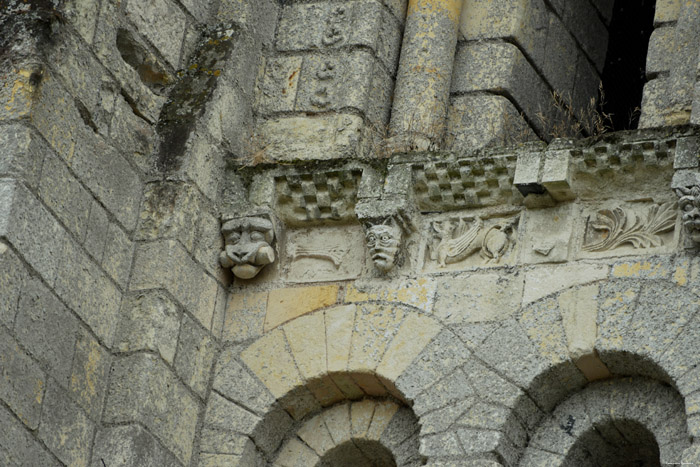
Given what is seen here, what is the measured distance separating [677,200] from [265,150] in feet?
7.78

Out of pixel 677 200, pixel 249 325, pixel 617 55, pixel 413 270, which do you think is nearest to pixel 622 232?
pixel 677 200

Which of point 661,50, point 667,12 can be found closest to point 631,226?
point 661,50

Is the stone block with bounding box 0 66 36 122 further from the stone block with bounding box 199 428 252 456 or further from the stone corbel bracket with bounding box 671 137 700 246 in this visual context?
the stone corbel bracket with bounding box 671 137 700 246

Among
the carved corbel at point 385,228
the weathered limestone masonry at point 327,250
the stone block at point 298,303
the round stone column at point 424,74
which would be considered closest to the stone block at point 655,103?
the weathered limestone masonry at point 327,250

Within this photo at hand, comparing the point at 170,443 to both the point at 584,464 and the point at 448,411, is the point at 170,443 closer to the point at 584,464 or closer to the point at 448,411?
the point at 448,411

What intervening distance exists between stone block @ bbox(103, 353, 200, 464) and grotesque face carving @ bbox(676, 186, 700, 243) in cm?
260

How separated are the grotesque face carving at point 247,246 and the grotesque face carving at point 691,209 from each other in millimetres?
2195

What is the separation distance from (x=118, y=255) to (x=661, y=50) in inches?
122

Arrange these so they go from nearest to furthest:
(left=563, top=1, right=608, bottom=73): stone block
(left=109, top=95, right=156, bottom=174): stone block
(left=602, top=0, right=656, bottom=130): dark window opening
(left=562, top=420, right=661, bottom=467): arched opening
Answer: (left=562, top=420, right=661, bottom=467): arched opening, (left=109, top=95, right=156, bottom=174): stone block, (left=563, top=1, right=608, bottom=73): stone block, (left=602, top=0, right=656, bottom=130): dark window opening

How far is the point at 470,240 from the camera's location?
8.71 m

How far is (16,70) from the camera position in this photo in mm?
8195

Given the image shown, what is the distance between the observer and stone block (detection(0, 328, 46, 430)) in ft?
24.9

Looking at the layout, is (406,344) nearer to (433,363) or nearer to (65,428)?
(433,363)

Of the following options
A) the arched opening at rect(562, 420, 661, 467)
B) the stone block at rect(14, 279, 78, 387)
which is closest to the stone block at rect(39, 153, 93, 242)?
the stone block at rect(14, 279, 78, 387)
